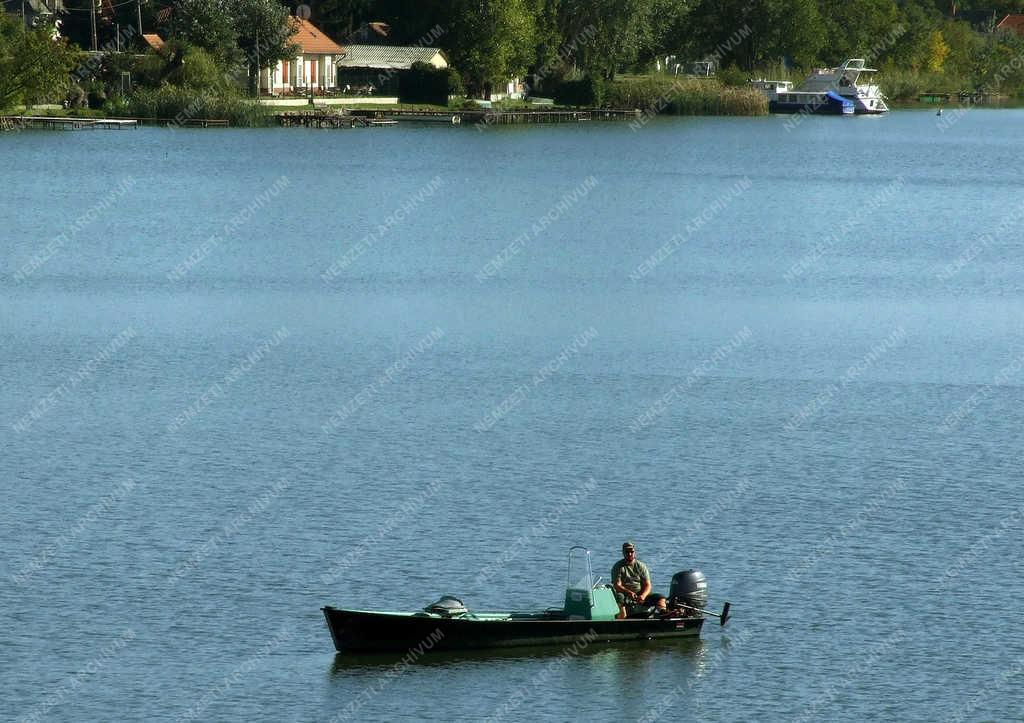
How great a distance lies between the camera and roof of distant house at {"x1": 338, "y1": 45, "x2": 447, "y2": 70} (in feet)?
492

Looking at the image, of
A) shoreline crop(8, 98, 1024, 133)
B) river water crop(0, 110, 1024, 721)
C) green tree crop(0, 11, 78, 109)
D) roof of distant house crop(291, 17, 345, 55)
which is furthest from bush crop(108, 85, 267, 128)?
river water crop(0, 110, 1024, 721)

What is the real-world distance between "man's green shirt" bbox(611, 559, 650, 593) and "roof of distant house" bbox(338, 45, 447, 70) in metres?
127

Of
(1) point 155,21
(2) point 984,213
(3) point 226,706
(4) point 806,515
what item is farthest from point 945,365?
(1) point 155,21

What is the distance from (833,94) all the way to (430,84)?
52.4 meters

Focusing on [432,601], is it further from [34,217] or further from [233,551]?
[34,217]

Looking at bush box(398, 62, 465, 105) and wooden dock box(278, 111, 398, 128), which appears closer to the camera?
wooden dock box(278, 111, 398, 128)

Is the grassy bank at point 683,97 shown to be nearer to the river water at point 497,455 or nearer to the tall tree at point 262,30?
the tall tree at point 262,30

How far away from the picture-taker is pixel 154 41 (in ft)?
436

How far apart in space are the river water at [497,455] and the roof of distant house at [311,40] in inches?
2666

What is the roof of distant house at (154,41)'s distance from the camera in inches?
5080

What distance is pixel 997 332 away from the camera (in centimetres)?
5200

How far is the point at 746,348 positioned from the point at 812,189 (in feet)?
165

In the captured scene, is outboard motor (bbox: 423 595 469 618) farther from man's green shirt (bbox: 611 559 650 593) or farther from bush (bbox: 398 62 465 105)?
bush (bbox: 398 62 465 105)

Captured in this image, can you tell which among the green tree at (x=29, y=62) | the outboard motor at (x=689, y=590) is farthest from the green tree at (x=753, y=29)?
the outboard motor at (x=689, y=590)
